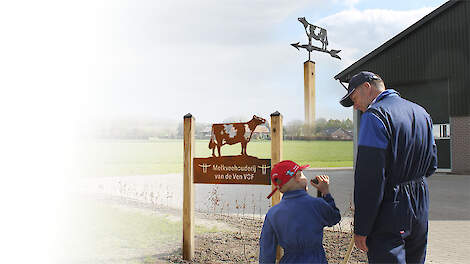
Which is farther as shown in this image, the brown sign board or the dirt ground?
the dirt ground

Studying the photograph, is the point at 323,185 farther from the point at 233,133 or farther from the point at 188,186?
the point at 188,186

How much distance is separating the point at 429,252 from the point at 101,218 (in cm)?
575

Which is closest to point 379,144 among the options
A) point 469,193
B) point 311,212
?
point 311,212

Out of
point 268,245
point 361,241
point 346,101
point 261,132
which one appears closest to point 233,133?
point 261,132

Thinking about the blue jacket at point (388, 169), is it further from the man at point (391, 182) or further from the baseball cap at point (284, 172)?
the baseball cap at point (284, 172)

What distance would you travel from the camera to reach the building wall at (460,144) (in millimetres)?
17261

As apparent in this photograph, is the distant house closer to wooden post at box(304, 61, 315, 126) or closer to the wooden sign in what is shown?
the wooden sign

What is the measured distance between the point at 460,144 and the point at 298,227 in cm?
1774

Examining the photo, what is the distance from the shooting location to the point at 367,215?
7.64ft

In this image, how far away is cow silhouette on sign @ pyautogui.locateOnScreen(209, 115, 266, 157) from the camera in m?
4.77

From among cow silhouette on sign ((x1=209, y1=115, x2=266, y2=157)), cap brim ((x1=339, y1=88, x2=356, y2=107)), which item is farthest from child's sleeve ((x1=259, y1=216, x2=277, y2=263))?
cow silhouette on sign ((x1=209, y1=115, x2=266, y2=157))

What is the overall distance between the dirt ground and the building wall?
46.3 ft

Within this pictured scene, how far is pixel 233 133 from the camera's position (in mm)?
4910

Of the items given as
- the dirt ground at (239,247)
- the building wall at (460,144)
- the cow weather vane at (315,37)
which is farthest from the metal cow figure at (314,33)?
the dirt ground at (239,247)
